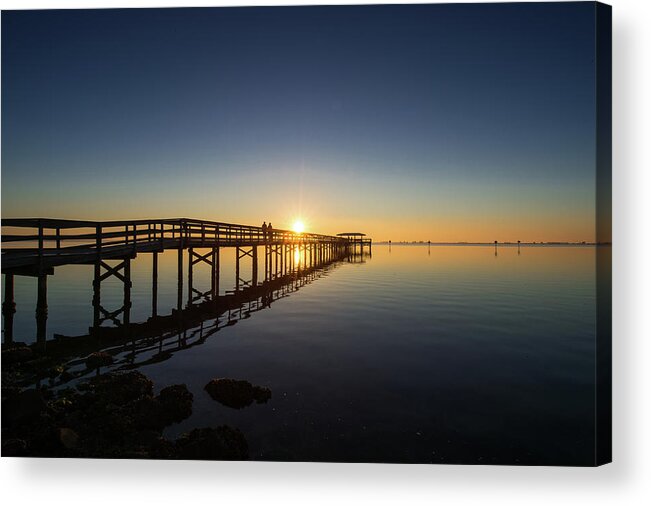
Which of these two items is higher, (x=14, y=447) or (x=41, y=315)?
(x=41, y=315)

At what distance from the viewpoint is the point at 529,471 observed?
4.75 m

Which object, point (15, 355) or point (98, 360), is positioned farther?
point (15, 355)

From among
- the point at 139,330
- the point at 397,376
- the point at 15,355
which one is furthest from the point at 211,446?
the point at 139,330

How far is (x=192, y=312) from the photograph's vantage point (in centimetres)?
1275

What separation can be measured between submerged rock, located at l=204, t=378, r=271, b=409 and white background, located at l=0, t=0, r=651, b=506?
0.92 metres

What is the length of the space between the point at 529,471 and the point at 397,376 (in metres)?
2.46

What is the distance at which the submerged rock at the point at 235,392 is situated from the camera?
5641 mm

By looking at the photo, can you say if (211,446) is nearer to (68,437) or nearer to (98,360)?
(68,437)

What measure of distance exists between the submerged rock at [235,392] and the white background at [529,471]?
918 mm

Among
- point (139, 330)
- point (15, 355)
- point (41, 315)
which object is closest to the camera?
point (15, 355)

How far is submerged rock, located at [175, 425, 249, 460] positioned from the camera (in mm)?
4676

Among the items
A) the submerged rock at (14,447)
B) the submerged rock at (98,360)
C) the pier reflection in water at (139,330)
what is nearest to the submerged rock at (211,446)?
the submerged rock at (14,447)

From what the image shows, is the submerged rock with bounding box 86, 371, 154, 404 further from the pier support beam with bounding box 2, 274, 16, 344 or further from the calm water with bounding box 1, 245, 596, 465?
the pier support beam with bounding box 2, 274, 16, 344

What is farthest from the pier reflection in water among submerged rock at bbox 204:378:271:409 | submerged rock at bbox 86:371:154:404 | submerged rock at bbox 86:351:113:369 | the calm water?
submerged rock at bbox 204:378:271:409
